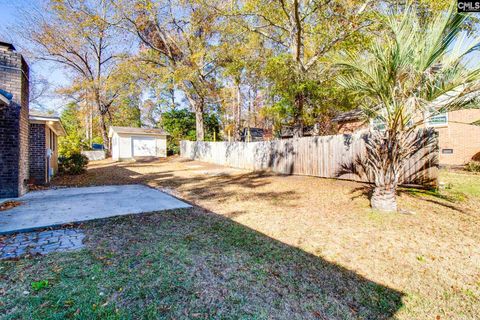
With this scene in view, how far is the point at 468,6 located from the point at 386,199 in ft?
11.8

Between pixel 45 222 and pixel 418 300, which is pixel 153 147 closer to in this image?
pixel 45 222

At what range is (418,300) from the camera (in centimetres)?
245

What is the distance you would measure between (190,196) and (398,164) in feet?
17.4

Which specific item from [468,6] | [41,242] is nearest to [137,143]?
[41,242]

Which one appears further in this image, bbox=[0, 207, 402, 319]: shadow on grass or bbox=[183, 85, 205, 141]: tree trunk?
bbox=[183, 85, 205, 141]: tree trunk

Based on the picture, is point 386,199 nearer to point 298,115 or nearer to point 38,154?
point 298,115

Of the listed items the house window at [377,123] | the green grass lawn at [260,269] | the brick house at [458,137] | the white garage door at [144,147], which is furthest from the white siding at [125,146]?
the house window at [377,123]

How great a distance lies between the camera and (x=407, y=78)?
4.32 meters

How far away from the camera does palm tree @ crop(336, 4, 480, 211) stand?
389 cm

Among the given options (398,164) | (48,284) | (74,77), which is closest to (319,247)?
A: (398,164)

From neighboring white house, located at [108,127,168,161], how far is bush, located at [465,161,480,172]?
22.9 metres

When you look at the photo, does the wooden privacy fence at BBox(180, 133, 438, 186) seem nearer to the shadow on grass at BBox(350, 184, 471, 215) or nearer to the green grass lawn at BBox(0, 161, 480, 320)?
the shadow on grass at BBox(350, 184, 471, 215)

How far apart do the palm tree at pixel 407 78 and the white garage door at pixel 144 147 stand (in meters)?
22.0

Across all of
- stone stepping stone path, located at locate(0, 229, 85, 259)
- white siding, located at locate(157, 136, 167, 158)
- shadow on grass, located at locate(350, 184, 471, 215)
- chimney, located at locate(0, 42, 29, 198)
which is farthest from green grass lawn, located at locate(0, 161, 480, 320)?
white siding, located at locate(157, 136, 167, 158)
